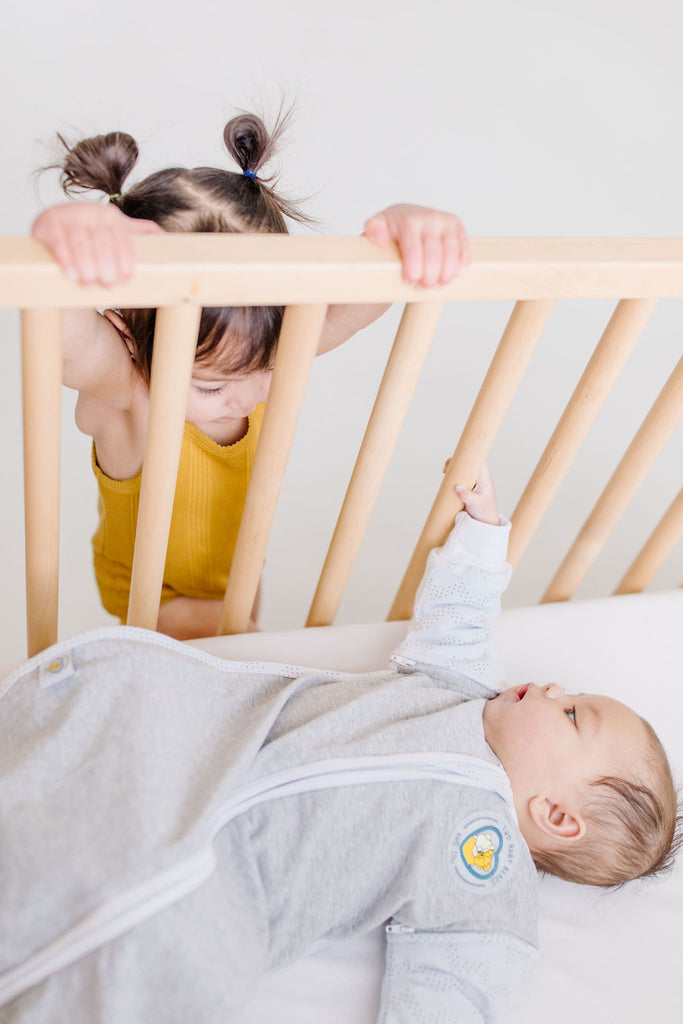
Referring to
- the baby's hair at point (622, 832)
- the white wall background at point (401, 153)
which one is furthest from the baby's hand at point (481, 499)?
the white wall background at point (401, 153)

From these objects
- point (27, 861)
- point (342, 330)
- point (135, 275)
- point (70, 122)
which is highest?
point (135, 275)

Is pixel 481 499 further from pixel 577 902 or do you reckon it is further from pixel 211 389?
pixel 577 902

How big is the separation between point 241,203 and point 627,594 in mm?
595

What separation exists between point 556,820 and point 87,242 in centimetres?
60

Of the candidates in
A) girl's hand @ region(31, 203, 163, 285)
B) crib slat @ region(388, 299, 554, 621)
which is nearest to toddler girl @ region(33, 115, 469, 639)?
girl's hand @ region(31, 203, 163, 285)

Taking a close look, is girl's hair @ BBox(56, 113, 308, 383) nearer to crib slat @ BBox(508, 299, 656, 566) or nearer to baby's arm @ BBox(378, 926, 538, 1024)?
crib slat @ BBox(508, 299, 656, 566)

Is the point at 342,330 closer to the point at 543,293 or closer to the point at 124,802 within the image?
the point at 543,293

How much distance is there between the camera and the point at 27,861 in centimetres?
63

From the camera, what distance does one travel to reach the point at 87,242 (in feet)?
1.77

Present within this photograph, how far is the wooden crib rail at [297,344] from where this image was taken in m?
0.56

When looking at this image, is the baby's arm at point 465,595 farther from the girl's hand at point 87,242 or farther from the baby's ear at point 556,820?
the girl's hand at point 87,242

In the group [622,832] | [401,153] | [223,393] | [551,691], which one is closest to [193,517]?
[223,393]

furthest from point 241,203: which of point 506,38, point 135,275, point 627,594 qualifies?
point 506,38

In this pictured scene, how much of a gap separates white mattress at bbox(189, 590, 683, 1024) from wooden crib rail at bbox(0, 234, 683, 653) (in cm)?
9
